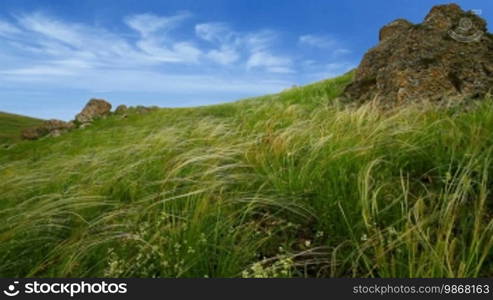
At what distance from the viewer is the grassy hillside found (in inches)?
112

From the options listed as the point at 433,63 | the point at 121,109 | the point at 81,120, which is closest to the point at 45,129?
the point at 81,120

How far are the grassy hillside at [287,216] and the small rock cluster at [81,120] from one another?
17386 mm

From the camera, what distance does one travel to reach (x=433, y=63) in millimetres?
8023

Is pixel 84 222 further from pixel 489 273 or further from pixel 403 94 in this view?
pixel 403 94

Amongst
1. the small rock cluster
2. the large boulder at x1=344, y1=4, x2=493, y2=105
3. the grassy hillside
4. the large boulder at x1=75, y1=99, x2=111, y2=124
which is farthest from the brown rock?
the grassy hillside

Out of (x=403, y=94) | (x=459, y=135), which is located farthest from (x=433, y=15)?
(x=459, y=135)

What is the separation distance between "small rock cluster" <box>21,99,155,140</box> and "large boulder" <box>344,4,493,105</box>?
47.6 feet

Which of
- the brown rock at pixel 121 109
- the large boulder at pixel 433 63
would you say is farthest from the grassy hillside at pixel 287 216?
the brown rock at pixel 121 109

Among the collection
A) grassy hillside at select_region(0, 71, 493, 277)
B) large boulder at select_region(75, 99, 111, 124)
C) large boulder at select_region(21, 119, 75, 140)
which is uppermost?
large boulder at select_region(75, 99, 111, 124)

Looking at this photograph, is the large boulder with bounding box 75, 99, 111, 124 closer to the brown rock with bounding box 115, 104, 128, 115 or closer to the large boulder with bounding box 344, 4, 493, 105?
the brown rock with bounding box 115, 104, 128, 115

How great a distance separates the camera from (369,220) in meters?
3.08

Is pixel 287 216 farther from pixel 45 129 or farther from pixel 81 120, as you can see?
pixel 45 129

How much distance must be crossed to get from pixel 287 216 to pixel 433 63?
5799 millimetres

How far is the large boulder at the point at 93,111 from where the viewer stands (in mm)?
22266
